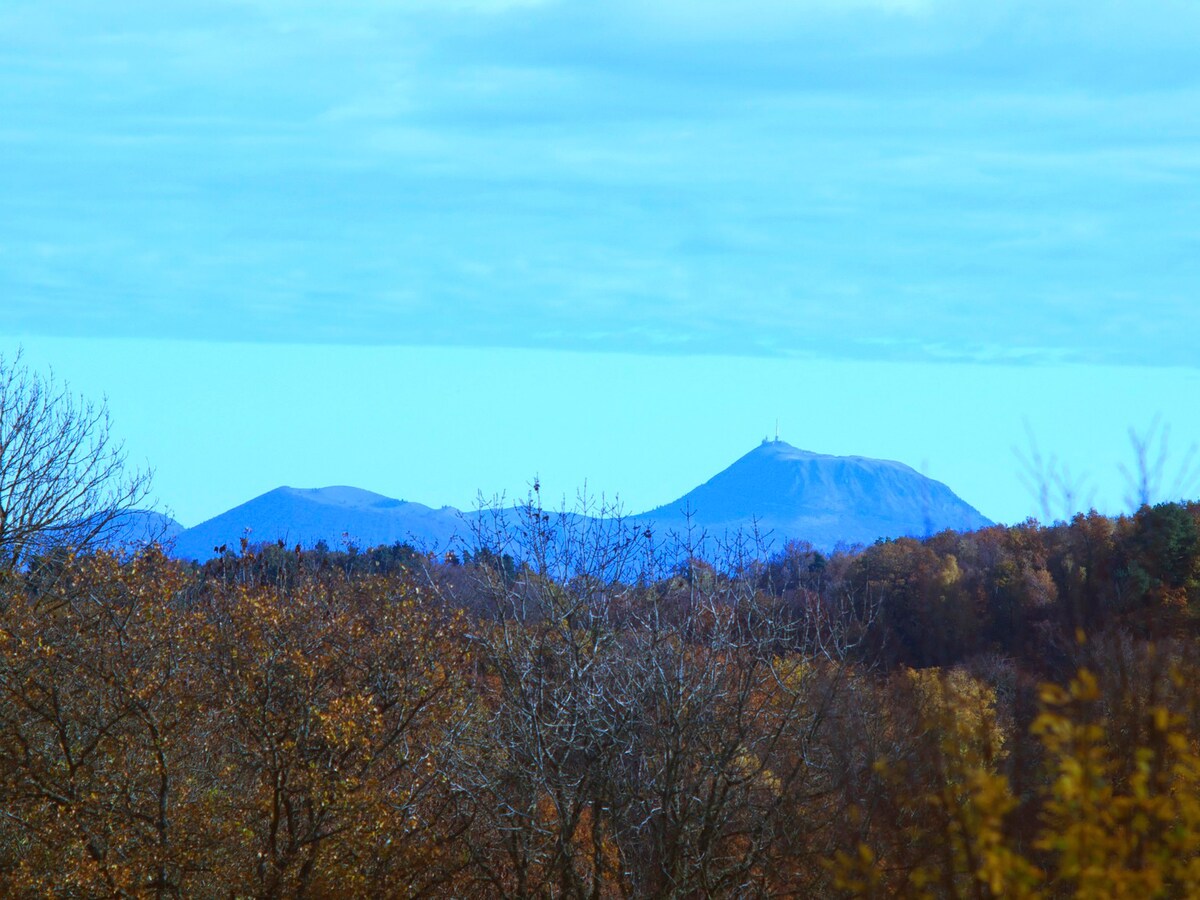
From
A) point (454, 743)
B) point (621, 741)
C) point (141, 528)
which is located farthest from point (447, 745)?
point (141, 528)

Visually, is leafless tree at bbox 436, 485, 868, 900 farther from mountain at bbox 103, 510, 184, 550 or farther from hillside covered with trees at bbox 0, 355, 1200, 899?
mountain at bbox 103, 510, 184, 550

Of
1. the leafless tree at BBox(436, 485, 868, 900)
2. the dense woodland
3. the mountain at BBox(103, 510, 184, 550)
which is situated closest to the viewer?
the leafless tree at BBox(436, 485, 868, 900)

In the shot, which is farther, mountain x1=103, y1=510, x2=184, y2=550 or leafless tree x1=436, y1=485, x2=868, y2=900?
mountain x1=103, y1=510, x2=184, y2=550

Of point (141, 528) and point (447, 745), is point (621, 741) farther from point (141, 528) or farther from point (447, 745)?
point (141, 528)

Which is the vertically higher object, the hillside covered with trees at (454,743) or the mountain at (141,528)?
the mountain at (141,528)

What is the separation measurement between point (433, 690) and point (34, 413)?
15.7 metres

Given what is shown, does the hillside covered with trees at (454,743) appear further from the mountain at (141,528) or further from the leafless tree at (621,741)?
the mountain at (141,528)

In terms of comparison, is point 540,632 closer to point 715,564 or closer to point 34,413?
point 715,564

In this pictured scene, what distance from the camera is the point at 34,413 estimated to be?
29.8 metres

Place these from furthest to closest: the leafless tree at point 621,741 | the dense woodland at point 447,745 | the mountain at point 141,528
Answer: the mountain at point 141,528 → the dense woodland at point 447,745 → the leafless tree at point 621,741

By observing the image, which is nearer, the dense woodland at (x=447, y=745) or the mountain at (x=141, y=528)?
the dense woodland at (x=447, y=745)

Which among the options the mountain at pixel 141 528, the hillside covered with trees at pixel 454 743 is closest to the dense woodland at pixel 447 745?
the hillside covered with trees at pixel 454 743

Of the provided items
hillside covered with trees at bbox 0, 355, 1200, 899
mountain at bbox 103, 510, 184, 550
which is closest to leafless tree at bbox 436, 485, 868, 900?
hillside covered with trees at bbox 0, 355, 1200, 899

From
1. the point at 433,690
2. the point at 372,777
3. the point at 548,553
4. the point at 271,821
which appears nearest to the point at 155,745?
the point at 271,821
